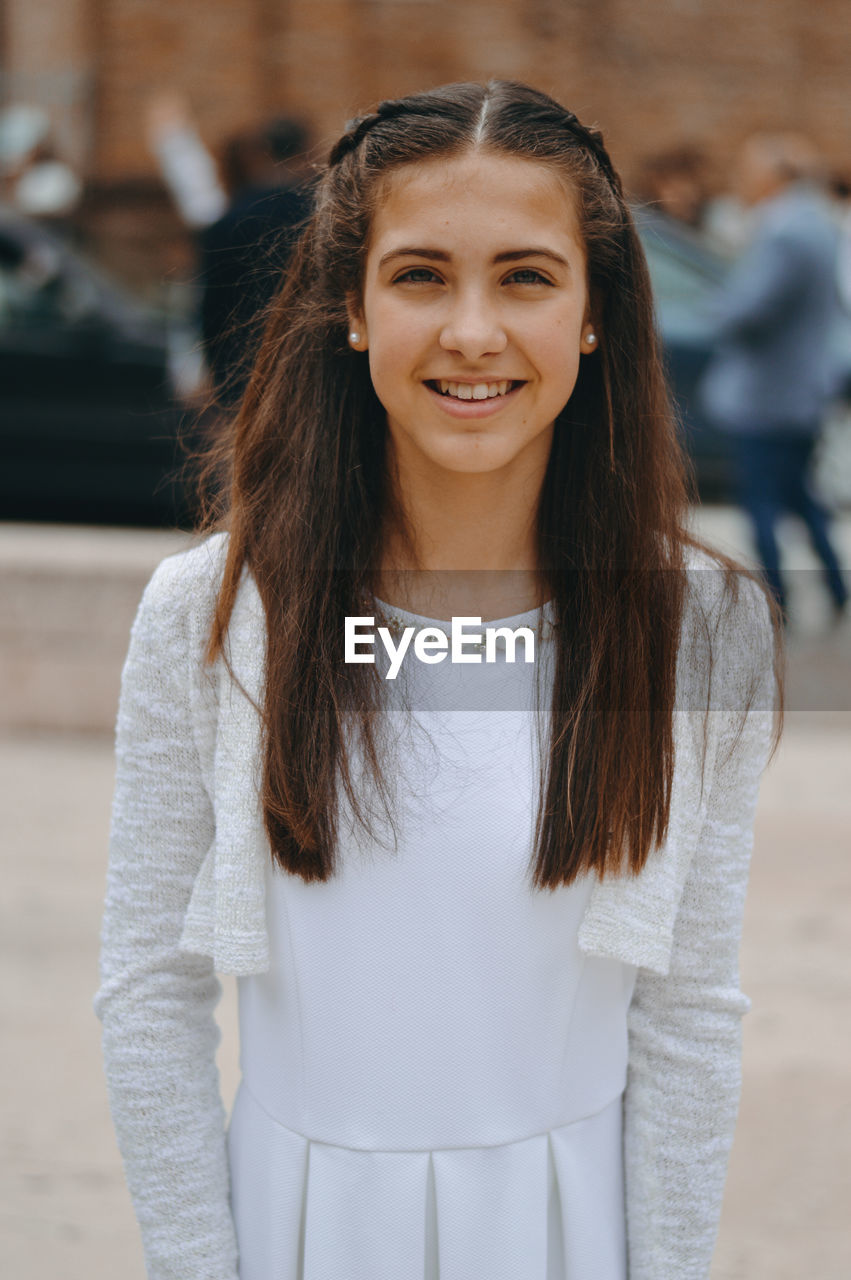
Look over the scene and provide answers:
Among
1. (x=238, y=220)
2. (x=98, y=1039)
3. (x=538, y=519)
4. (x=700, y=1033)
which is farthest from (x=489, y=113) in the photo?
(x=238, y=220)

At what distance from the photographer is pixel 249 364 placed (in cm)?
333

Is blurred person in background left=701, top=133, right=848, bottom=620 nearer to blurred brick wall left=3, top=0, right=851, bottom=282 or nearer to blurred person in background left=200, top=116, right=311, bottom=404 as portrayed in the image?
blurred person in background left=200, top=116, right=311, bottom=404

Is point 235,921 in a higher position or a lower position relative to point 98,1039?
higher

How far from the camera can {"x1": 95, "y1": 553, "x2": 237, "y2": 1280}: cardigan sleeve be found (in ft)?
5.16

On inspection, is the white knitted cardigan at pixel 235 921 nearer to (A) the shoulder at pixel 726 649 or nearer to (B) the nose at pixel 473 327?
(A) the shoulder at pixel 726 649

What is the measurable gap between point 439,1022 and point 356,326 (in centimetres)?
72

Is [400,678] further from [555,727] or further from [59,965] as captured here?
[59,965]

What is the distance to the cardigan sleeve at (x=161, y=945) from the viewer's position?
1.57 m

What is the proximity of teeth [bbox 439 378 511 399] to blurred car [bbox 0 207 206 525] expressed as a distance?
6697mm

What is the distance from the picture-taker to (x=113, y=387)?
8.34m

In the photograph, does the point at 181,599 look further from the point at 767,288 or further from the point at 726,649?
the point at 767,288

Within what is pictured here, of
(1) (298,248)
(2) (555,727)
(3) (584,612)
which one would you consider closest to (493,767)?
(2) (555,727)

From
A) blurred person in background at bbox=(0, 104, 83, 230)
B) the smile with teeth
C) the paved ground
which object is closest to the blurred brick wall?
blurred person in background at bbox=(0, 104, 83, 230)

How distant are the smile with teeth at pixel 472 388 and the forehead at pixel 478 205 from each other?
0.13m
